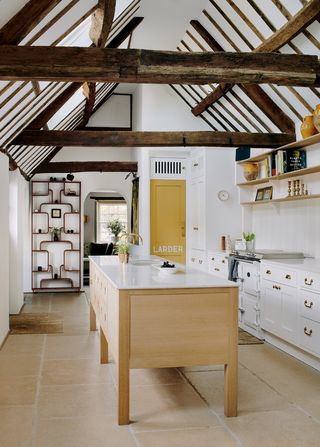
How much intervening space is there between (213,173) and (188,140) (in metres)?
1.28

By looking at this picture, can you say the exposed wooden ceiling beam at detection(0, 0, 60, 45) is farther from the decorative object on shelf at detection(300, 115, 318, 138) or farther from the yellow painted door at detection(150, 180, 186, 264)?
the yellow painted door at detection(150, 180, 186, 264)

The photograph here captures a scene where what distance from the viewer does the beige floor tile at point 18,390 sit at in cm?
375

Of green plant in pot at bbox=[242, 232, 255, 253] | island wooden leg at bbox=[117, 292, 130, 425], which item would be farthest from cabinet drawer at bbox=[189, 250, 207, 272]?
island wooden leg at bbox=[117, 292, 130, 425]

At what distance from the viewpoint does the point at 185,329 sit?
11.1 ft

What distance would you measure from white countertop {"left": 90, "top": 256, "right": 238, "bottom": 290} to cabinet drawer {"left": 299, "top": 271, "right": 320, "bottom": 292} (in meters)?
1.13

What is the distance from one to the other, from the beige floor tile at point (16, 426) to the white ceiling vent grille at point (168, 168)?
20.0ft

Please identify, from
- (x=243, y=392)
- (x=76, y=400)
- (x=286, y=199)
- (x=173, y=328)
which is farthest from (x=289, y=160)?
(x=76, y=400)

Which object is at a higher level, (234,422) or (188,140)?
(188,140)

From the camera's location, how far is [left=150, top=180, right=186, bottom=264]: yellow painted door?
9.12 metres

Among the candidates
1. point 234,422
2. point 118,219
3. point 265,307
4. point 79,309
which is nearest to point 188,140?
point 265,307

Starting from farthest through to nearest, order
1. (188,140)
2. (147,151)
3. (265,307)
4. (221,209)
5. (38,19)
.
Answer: (147,151) < (221,209) < (188,140) < (265,307) < (38,19)

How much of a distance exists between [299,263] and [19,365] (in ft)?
10.1

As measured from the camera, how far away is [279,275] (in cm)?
528

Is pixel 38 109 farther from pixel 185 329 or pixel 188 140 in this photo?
pixel 185 329
